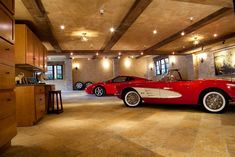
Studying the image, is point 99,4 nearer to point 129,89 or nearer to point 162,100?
point 129,89

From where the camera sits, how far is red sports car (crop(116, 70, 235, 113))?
13.9 ft

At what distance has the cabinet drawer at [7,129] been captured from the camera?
2.06m

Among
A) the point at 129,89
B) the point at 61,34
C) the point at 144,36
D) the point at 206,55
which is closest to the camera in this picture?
the point at 129,89

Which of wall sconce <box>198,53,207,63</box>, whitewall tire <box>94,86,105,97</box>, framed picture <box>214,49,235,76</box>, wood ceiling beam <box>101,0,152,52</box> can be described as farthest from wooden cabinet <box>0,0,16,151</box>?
wall sconce <box>198,53,207,63</box>

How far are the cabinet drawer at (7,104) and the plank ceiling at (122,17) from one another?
8.91 feet

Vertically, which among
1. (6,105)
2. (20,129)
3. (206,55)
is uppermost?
(206,55)

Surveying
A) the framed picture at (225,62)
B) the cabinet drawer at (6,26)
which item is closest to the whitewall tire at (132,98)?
the cabinet drawer at (6,26)

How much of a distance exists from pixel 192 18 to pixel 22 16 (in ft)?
15.9

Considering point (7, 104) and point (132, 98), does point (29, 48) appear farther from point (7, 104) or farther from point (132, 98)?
point (132, 98)

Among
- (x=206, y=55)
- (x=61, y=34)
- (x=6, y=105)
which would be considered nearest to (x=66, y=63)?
(x=61, y=34)

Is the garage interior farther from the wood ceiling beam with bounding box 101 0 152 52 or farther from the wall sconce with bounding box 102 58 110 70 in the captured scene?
the wall sconce with bounding box 102 58 110 70

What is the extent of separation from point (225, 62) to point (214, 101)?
252 inches

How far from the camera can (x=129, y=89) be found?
18.6 feet

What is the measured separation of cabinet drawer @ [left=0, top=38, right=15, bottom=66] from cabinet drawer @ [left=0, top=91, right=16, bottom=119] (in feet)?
1.23
